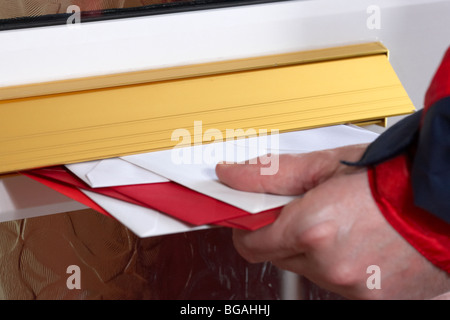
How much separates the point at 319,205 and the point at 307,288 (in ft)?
2.07

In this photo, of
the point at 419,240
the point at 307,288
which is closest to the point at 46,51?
the point at 419,240

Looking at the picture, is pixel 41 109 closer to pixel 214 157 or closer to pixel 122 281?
pixel 214 157

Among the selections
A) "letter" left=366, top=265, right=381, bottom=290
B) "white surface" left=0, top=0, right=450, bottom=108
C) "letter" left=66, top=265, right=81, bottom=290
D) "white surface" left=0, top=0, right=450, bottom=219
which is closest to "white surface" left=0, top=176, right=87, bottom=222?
"white surface" left=0, top=0, right=450, bottom=219

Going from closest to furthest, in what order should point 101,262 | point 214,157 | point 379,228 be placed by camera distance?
point 379,228 → point 214,157 → point 101,262

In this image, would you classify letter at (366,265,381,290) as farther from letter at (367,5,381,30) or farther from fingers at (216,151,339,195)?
letter at (367,5,381,30)

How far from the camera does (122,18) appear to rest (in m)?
0.51

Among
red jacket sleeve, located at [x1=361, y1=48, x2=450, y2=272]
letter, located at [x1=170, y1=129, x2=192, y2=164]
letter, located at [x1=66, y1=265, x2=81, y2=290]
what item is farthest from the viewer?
letter, located at [x1=66, y1=265, x2=81, y2=290]

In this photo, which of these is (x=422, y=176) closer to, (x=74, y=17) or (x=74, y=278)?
(x=74, y=17)

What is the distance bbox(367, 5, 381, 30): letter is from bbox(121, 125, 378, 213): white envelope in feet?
0.44

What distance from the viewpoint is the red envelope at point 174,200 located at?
1.15 ft

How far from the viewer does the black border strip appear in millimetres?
495

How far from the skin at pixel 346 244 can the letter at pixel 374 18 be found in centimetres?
22

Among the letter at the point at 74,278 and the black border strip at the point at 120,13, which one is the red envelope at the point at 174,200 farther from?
the letter at the point at 74,278

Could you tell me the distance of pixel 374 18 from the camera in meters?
0.55
